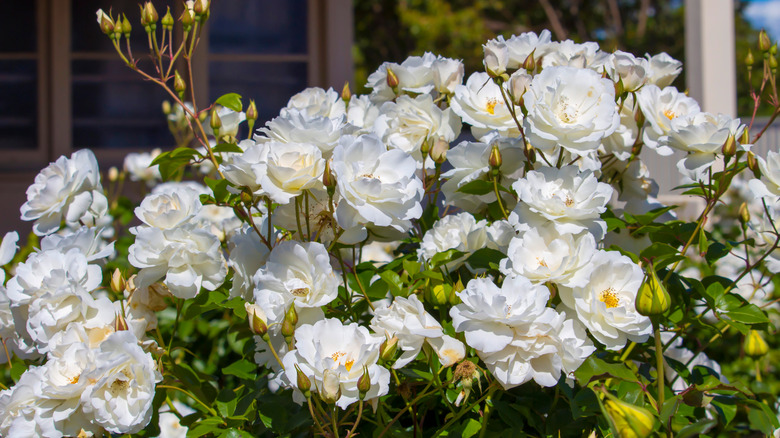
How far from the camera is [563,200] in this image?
2.74ft

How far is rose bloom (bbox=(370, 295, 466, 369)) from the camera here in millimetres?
765

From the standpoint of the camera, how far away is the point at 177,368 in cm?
98

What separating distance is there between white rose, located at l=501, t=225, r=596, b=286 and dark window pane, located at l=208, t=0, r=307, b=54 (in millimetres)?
3153

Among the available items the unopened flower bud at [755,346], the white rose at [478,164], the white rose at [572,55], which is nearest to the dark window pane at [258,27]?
the white rose at [572,55]

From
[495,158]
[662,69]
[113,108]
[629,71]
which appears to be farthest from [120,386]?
[113,108]

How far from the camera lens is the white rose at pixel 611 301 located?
777mm

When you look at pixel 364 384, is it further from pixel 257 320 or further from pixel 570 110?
pixel 570 110

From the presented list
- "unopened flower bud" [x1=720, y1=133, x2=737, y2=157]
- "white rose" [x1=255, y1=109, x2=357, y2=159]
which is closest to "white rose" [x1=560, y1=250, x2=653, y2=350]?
"unopened flower bud" [x1=720, y1=133, x2=737, y2=157]

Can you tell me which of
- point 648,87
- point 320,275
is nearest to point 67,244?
point 320,275

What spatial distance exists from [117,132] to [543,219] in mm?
3354

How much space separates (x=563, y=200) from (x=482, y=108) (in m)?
0.21

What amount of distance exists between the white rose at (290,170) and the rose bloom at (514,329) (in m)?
0.21

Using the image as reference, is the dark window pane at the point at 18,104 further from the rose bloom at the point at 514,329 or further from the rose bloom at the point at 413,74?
the rose bloom at the point at 514,329

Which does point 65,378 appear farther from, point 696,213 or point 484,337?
point 696,213
